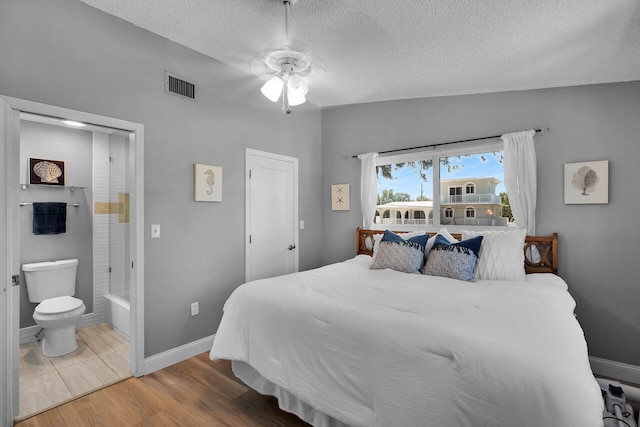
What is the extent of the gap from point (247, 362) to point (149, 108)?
219cm

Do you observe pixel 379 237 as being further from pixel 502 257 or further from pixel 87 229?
pixel 87 229

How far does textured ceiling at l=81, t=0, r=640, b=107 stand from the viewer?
5.90 ft

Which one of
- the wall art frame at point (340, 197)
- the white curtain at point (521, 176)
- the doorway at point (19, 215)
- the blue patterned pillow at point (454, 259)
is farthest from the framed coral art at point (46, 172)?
the white curtain at point (521, 176)

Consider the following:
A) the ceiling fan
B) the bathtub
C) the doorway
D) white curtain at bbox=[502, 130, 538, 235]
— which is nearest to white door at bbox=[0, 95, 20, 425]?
the doorway

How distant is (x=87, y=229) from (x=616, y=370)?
553 centimetres

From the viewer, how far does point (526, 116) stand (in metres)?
2.92

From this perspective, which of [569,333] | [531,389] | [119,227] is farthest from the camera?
[119,227]

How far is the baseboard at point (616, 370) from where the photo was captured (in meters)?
2.48

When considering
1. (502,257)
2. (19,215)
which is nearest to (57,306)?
(19,215)

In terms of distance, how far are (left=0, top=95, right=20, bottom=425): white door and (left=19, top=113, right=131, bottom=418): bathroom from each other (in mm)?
930

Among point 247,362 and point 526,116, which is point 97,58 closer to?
point 247,362

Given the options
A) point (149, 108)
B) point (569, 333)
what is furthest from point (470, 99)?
point (149, 108)

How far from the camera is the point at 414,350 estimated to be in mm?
1436

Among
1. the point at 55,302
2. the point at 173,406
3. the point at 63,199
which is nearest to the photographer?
the point at 173,406
